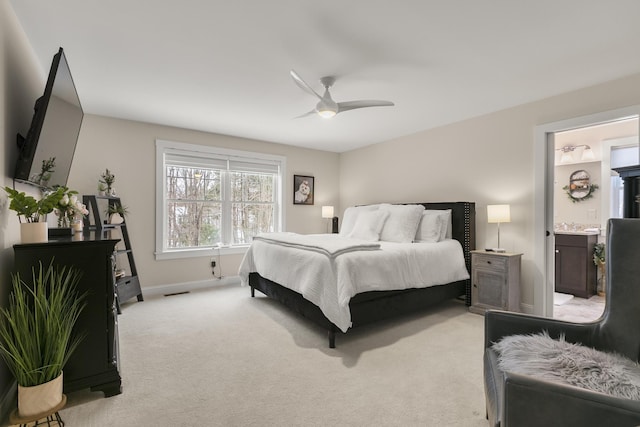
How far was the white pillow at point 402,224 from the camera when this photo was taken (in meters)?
3.84

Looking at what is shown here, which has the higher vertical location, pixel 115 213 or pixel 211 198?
pixel 211 198

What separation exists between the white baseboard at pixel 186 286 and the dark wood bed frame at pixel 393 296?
36.5 inches

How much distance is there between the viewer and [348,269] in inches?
102

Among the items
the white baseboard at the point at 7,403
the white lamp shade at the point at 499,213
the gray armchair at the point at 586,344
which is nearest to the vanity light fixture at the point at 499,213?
the white lamp shade at the point at 499,213

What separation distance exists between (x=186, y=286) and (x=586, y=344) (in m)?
4.47

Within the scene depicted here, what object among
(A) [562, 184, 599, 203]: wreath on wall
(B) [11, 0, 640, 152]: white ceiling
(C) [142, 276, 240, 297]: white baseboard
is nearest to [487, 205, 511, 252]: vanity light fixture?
(B) [11, 0, 640, 152]: white ceiling

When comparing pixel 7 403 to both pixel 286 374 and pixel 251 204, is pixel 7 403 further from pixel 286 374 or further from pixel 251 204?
pixel 251 204

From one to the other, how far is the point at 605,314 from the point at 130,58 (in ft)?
11.7

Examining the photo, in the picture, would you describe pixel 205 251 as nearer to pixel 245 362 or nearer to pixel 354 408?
pixel 245 362

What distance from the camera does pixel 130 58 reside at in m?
2.46

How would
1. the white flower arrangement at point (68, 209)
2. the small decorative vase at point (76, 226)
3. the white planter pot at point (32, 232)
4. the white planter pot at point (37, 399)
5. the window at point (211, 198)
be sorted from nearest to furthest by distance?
the white planter pot at point (37, 399), the white planter pot at point (32, 232), the white flower arrangement at point (68, 209), the small decorative vase at point (76, 226), the window at point (211, 198)

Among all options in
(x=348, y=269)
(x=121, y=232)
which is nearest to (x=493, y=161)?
(x=348, y=269)

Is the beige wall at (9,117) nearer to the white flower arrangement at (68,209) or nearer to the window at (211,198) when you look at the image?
the white flower arrangement at (68,209)

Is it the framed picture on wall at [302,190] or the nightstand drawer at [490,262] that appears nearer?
the nightstand drawer at [490,262]
